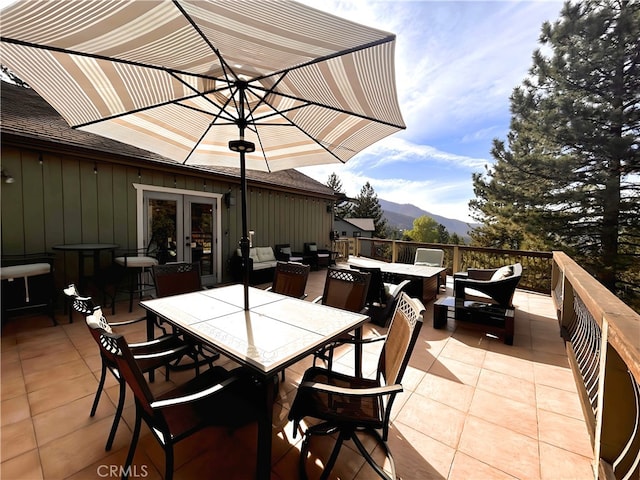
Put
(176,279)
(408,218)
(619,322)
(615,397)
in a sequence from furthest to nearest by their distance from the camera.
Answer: (408,218) < (176,279) < (615,397) < (619,322)

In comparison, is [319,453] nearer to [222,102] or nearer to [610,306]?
[610,306]

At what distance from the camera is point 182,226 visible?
610cm

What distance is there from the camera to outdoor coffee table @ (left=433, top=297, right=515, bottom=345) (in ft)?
11.5

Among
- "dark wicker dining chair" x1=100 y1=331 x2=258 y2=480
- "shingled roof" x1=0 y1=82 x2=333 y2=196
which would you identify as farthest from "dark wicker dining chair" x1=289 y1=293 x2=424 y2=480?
"shingled roof" x1=0 y1=82 x2=333 y2=196

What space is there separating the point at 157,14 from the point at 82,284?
4.93 m

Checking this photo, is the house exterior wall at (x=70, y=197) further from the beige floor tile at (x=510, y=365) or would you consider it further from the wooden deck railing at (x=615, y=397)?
the wooden deck railing at (x=615, y=397)

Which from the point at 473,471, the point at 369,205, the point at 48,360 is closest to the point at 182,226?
the point at 48,360

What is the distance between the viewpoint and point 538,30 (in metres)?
8.55

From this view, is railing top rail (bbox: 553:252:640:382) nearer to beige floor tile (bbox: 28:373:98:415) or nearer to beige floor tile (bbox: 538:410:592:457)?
beige floor tile (bbox: 538:410:592:457)

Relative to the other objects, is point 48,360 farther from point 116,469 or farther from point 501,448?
point 501,448

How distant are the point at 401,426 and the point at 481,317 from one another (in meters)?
2.51

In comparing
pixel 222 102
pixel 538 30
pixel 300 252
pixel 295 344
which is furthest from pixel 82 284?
pixel 538 30

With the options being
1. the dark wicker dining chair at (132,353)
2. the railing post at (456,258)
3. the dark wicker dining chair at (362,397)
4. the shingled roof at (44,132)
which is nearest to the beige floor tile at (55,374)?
the dark wicker dining chair at (132,353)

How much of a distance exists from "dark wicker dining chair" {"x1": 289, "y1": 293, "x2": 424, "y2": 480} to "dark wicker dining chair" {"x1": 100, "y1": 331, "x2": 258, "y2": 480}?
374 millimetres
